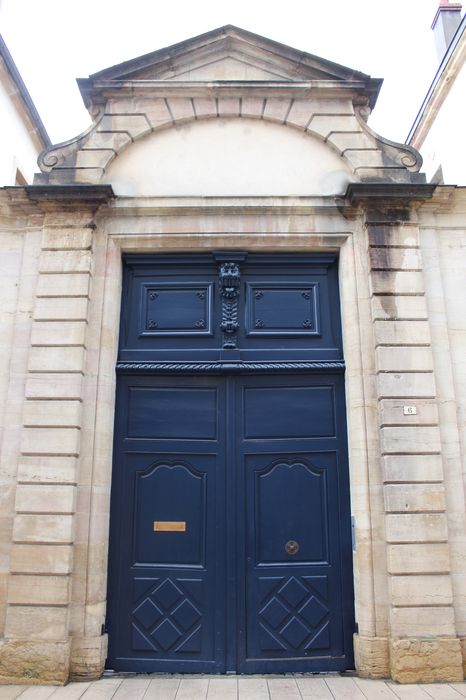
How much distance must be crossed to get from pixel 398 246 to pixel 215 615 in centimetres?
372

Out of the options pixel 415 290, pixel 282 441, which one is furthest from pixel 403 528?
pixel 415 290

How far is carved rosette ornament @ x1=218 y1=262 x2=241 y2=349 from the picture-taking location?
16.9 feet

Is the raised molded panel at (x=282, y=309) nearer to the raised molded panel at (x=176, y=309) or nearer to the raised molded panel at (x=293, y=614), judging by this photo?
the raised molded panel at (x=176, y=309)

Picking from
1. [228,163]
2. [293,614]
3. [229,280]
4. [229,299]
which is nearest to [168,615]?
[293,614]

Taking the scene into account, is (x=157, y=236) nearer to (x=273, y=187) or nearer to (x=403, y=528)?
(x=273, y=187)

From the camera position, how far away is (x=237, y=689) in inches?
163

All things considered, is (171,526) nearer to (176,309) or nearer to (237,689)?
(237,689)

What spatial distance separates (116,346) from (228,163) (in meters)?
2.19

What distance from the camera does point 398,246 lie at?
16.8ft

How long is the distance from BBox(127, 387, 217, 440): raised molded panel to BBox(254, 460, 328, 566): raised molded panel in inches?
26.5

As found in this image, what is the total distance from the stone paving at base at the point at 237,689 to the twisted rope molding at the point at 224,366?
8.44 feet

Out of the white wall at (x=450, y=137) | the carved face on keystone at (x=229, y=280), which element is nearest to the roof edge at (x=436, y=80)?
the white wall at (x=450, y=137)

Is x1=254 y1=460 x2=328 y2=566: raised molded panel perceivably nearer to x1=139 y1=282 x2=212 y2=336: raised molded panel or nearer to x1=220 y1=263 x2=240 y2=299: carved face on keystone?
x1=139 y1=282 x2=212 y2=336: raised molded panel

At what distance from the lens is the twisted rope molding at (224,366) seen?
16.6ft
